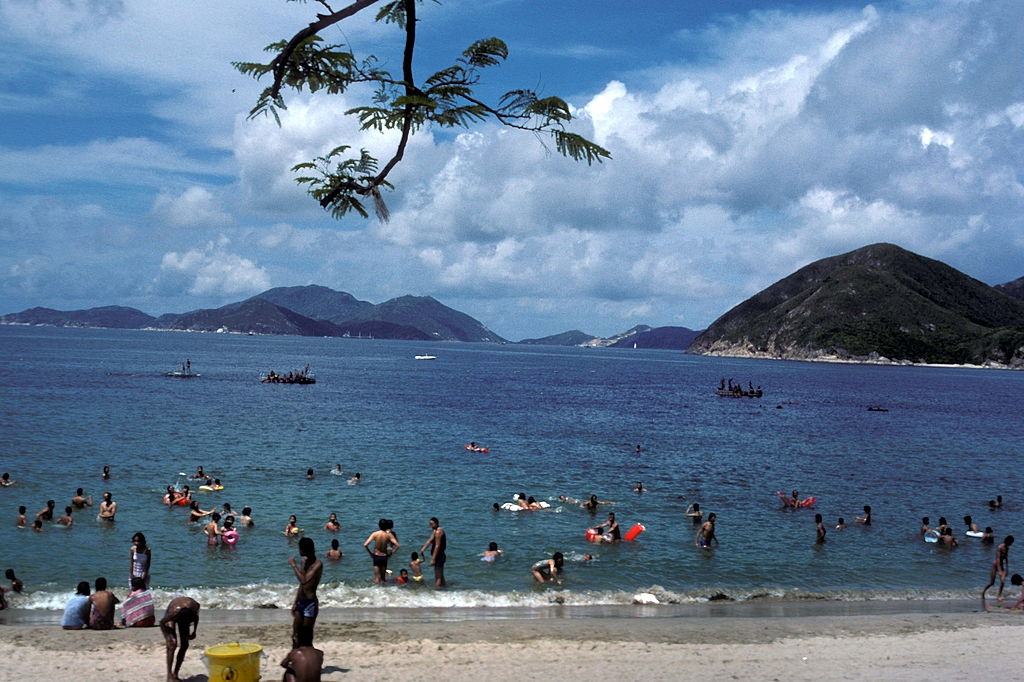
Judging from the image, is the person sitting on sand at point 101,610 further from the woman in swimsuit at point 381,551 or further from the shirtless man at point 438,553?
the shirtless man at point 438,553

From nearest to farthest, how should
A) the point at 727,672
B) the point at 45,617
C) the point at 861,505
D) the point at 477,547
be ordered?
the point at 727,672
the point at 45,617
the point at 477,547
the point at 861,505

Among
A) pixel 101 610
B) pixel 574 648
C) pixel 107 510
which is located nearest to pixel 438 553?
pixel 574 648

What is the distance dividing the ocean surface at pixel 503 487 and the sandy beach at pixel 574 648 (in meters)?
3.20

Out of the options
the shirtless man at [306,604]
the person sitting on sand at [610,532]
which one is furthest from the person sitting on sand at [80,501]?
the shirtless man at [306,604]

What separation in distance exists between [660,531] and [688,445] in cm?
2977

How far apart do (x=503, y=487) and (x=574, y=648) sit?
22.2 metres

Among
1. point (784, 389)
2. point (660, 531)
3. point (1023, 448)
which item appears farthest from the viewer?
point (784, 389)

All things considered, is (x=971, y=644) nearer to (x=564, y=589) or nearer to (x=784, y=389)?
(x=564, y=589)

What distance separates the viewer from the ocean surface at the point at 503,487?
23.5 meters

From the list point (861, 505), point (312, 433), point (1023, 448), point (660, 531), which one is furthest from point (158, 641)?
point (1023, 448)

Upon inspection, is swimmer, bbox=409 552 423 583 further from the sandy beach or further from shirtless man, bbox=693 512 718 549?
shirtless man, bbox=693 512 718 549

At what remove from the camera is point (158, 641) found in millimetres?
16031

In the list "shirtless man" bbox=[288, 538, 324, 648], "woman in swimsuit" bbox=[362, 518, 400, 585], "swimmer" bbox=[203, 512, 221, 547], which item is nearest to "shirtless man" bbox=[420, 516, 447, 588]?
"woman in swimsuit" bbox=[362, 518, 400, 585]

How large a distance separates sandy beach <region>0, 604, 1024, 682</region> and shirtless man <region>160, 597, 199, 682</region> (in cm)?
69
